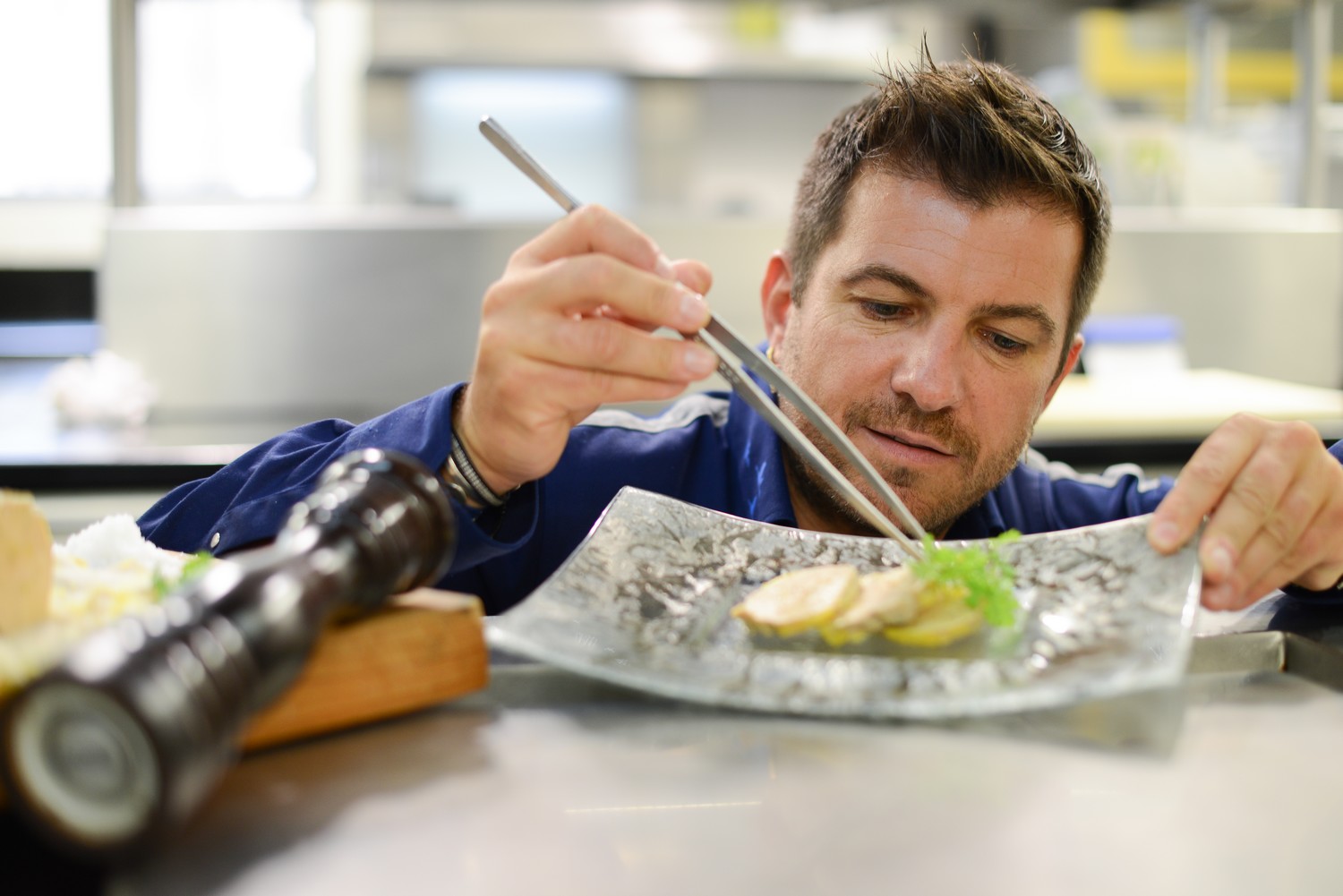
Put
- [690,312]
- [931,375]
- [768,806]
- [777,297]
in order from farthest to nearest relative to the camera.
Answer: [777,297] < [931,375] < [690,312] < [768,806]

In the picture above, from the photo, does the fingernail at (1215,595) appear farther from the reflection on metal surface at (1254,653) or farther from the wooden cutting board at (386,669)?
the wooden cutting board at (386,669)

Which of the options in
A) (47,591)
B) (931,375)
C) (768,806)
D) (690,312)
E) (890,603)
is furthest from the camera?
(931,375)

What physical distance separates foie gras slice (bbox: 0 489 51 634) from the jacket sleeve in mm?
456

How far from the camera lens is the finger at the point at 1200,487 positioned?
980mm

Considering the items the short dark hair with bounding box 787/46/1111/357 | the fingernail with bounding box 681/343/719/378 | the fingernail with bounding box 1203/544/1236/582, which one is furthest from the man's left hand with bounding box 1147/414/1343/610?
the short dark hair with bounding box 787/46/1111/357

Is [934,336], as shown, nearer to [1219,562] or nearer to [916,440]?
[916,440]

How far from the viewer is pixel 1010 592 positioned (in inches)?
36.4

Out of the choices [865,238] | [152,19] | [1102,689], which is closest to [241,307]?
[865,238]

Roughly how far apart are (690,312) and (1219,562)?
0.49m

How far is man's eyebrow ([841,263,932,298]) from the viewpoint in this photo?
1396mm

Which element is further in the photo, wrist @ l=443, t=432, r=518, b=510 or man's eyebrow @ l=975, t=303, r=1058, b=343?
man's eyebrow @ l=975, t=303, r=1058, b=343

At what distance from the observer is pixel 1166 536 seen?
978 mm

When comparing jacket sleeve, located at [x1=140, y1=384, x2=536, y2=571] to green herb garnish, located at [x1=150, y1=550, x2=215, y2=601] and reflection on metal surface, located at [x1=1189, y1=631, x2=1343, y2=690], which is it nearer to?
green herb garnish, located at [x1=150, y1=550, x2=215, y2=601]

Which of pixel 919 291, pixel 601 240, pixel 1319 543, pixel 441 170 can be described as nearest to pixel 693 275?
pixel 601 240
